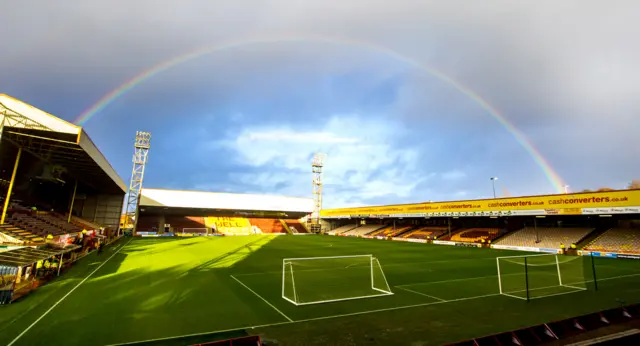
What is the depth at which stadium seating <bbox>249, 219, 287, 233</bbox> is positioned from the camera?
7444 cm

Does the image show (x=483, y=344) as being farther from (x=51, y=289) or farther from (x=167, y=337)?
(x=51, y=289)

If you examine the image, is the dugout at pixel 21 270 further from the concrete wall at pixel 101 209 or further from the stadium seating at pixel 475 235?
the stadium seating at pixel 475 235

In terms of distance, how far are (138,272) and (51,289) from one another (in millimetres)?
4634

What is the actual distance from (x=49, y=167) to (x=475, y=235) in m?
51.1

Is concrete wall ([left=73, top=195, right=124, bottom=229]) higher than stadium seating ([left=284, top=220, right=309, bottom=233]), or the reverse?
concrete wall ([left=73, top=195, right=124, bottom=229])

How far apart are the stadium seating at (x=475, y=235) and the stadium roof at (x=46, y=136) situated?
1670 inches

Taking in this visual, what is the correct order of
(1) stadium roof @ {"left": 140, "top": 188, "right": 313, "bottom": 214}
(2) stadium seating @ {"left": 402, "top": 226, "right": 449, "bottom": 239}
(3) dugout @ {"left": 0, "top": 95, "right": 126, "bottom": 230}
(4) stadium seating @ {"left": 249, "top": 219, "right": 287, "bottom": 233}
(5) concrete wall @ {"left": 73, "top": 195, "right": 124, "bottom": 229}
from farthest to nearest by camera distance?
(4) stadium seating @ {"left": 249, "top": 219, "right": 287, "bottom": 233}, (1) stadium roof @ {"left": 140, "top": 188, "right": 313, "bottom": 214}, (5) concrete wall @ {"left": 73, "top": 195, "right": 124, "bottom": 229}, (2) stadium seating @ {"left": 402, "top": 226, "right": 449, "bottom": 239}, (3) dugout @ {"left": 0, "top": 95, "right": 126, "bottom": 230}

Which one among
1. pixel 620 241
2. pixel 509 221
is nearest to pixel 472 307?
pixel 620 241

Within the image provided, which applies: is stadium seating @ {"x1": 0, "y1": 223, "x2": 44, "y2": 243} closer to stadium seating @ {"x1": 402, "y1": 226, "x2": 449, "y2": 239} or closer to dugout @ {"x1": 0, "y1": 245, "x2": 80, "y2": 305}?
dugout @ {"x1": 0, "y1": 245, "x2": 80, "y2": 305}

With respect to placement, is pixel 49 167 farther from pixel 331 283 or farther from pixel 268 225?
pixel 268 225

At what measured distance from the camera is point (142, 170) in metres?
56.8

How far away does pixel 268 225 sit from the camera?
76812 mm

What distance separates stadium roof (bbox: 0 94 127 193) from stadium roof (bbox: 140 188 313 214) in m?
32.2

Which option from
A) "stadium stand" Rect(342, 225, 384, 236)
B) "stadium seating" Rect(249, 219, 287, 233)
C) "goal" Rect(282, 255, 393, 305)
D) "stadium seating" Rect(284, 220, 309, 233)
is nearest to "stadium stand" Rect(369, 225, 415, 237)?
"stadium stand" Rect(342, 225, 384, 236)
